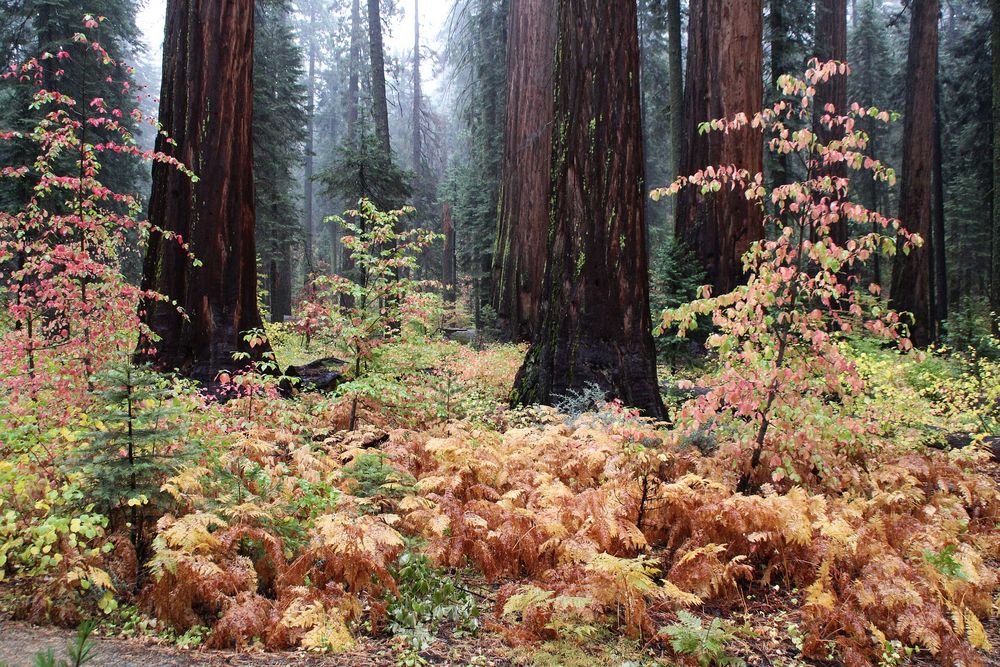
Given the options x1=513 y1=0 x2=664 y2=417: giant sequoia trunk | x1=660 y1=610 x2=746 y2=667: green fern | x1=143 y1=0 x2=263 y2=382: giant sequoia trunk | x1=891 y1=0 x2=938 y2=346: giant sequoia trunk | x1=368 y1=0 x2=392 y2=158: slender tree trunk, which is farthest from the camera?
x1=368 y1=0 x2=392 y2=158: slender tree trunk

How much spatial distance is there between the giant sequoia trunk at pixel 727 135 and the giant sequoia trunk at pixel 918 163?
7.66 meters

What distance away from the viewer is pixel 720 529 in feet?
12.5

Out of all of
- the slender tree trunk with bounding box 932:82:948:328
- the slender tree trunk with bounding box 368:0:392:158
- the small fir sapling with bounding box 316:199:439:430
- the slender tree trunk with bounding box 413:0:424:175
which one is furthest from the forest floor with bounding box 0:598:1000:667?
the slender tree trunk with bounding box 413:0:424:175

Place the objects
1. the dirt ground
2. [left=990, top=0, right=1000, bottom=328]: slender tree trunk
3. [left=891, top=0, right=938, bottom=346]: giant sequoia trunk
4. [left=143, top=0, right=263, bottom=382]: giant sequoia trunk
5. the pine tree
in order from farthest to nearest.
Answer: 1. the pine tree
2. [left=891, top=0, right=938, bottom=346]: giant sequoia trunk
3. [left=990, top=0, right=1000, bottom=328]: slender tree trunk
4. [left=143, top=0, right=263, bottom=382]: giant sequoia trunk
5. the dirt ground

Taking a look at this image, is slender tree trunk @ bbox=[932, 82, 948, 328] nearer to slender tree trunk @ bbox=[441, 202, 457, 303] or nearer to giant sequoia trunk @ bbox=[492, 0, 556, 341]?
giant sequoia trunk @ bbox=[492, 0, 556, 341]

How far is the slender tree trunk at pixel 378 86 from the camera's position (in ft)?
64.6

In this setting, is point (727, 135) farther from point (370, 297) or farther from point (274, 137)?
point (274, 137)

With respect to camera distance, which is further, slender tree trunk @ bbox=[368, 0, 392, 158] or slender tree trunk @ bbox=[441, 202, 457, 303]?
slender tree trunk @ bbox=[441, 202, 457, 303]

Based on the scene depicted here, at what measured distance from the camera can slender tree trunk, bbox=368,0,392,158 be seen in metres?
19.7

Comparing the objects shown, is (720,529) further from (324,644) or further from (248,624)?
(248,624)

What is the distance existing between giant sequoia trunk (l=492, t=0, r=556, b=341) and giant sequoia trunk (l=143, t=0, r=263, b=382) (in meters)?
7.04

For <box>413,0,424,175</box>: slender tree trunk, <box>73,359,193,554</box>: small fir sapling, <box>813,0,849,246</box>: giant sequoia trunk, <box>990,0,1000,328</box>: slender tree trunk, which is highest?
<box>413,0,424,175</box>: slender tree trunk

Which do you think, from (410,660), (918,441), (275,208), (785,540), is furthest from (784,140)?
(275,208)

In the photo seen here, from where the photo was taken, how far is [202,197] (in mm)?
7238
